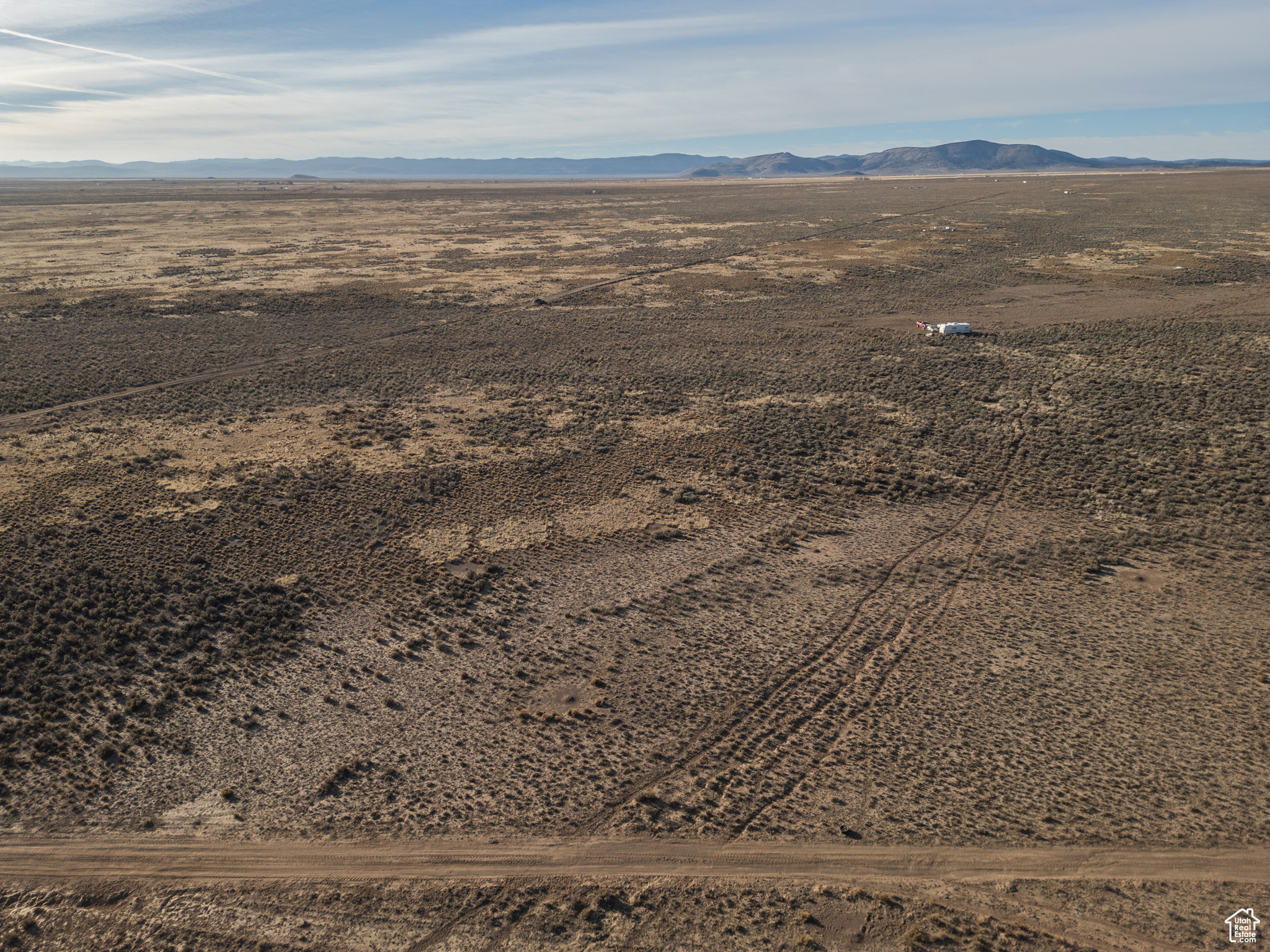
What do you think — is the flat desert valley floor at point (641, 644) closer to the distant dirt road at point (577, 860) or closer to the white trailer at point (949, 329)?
the distant dirt road at point (577, 860)

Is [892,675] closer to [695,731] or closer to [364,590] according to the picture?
[695,731]

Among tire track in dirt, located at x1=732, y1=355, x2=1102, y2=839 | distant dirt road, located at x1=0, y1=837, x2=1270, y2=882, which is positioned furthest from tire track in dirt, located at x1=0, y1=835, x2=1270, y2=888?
tire track in dirt, located at x1=732, y1=355, x2=1102, y2=839

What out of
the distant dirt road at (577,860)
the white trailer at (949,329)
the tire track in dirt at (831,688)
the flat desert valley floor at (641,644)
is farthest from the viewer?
the white trailer at (949,329)

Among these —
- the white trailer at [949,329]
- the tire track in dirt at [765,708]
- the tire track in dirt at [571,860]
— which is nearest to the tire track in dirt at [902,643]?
the tire track in dirt at [765,708]

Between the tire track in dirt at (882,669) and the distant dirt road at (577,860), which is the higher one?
the tire track in dirt at (882,669)

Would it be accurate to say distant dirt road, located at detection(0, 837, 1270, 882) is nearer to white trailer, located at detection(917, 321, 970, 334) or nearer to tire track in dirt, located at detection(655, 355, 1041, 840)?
tire track in dirt, located at detection(655, 355, 1041, 840)

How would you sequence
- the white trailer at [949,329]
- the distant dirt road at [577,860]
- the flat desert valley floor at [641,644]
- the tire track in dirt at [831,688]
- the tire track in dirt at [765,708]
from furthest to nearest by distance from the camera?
the white trailer at [949,329]
the tire track in dirt at [831,688]
the tire track in dirt at [765,708]
the distant dirt road at [577,860]
the flat desert valley floor at [641,644]

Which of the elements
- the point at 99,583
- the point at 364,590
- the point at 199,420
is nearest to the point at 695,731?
the point at 364,590
